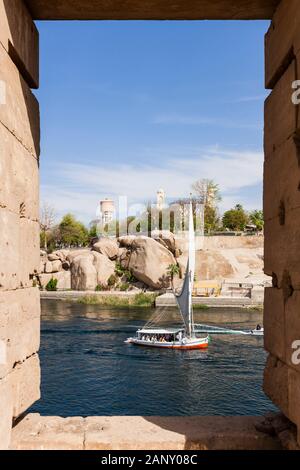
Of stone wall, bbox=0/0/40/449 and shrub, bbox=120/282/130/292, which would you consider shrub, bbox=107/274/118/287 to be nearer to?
shrub, bbox=120/282/130/292

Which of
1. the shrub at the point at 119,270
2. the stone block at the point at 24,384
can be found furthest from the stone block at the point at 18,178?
the shrub at the point at 119,270

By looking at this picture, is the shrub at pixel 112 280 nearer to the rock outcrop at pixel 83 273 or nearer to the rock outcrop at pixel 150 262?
the rock outcrop at pixel 83 273

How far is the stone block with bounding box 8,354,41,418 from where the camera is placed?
4.56m

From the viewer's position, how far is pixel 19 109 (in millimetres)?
4777

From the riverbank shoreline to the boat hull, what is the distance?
17.4 m

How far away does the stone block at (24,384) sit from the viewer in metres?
4.56

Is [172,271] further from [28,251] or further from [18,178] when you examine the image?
[18,178]

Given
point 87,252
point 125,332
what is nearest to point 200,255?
point 87,252

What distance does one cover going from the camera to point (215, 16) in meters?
5.06

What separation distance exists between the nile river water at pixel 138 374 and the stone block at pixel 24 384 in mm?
18419

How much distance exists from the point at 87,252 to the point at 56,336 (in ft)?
95.1

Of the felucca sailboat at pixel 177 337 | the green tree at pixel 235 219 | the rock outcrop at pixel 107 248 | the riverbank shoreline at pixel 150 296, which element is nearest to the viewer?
the felucca sailboat at pixel 177 337

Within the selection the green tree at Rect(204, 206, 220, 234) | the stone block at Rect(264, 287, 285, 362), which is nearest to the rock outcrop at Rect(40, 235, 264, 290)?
the green tree at Rect(204, 206, 220, 234)
